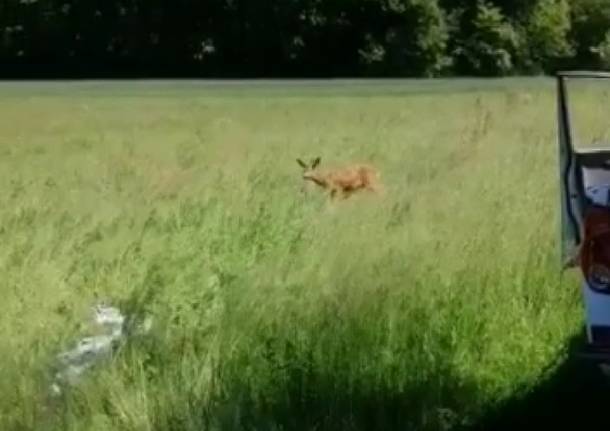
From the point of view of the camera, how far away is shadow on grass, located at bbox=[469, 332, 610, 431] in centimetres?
814

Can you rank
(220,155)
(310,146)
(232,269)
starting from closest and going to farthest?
(232,269)
(220,155)
(310,146)

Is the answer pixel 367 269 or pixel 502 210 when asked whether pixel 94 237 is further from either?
pixel 502 210

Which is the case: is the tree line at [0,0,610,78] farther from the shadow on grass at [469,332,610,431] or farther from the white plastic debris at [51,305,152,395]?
the white plastic debris at [51,305,152,395]

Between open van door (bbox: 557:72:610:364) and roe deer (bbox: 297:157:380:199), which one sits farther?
roe deer (bbox: 297:157:380:199)

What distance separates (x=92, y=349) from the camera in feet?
26.6

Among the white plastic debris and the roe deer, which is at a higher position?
the white plastic debris

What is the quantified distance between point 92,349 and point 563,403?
7.42 ft

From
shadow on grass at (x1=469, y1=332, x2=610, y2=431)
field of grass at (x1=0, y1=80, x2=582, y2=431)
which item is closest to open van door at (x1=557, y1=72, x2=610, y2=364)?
shadow on grass at (x1=469, y1=332, x2=610, y2=431)

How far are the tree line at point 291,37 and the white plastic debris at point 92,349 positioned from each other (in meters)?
48.2

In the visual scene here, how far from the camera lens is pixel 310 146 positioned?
21.0 metres

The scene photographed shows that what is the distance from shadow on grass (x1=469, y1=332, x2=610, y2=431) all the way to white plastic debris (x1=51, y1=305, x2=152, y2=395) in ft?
5.62

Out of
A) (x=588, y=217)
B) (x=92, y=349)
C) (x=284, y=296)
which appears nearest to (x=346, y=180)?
(x=284, y=296)

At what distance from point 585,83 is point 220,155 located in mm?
10862

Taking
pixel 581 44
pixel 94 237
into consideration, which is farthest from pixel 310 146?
pixel 581 44
